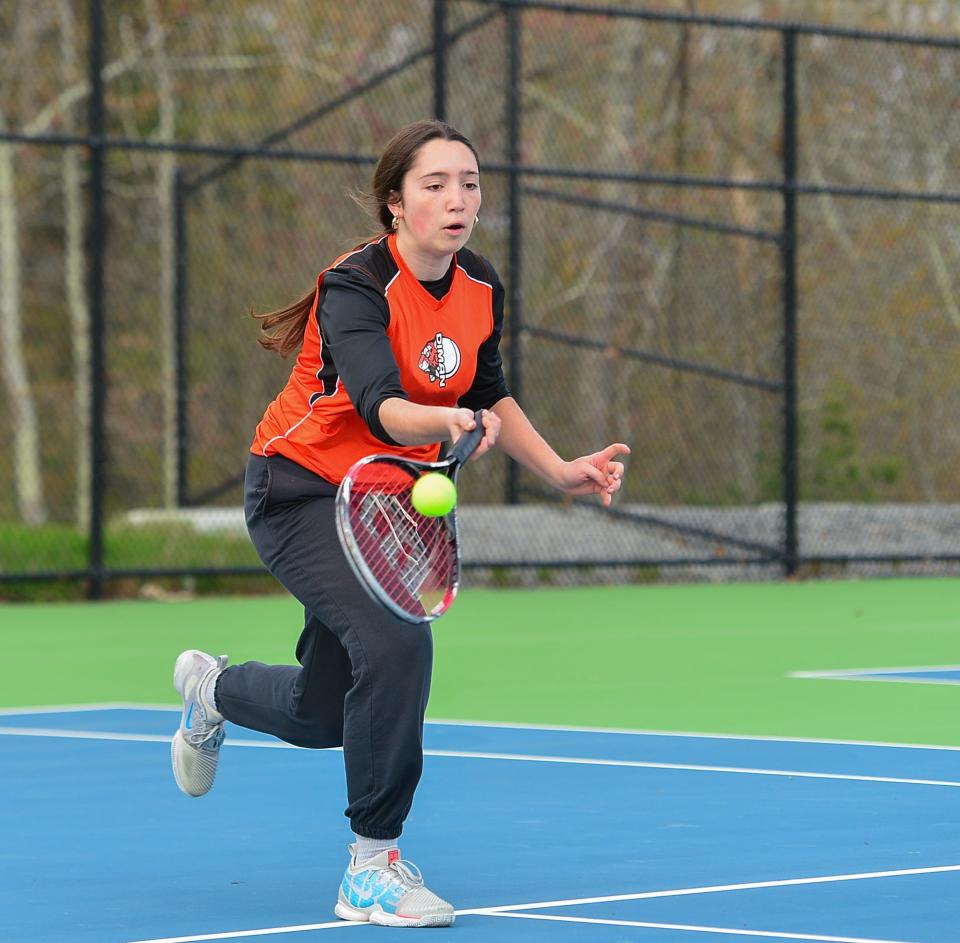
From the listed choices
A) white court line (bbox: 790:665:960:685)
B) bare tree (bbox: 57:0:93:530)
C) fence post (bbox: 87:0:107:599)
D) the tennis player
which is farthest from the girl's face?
bare tree (bbox: 57:0:93:530)

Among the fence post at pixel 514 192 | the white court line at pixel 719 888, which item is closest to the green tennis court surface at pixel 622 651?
the fence post at pixel 514 192

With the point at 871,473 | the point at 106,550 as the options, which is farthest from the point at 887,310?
the point at 106,550

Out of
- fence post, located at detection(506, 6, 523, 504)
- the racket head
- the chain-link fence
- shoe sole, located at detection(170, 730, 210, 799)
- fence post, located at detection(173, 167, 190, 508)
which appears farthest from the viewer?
fence post, located at detection(173, 167, 190, 508)

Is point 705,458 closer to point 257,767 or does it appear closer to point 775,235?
point 775,235

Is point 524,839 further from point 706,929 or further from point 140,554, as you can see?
point 140,554

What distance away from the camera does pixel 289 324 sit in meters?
4.92

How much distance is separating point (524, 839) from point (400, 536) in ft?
4.02

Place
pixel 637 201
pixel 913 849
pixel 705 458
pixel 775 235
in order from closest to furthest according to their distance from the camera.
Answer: pixel 913 849
pixel 775 235
pixel 705 458
pixel 637 201

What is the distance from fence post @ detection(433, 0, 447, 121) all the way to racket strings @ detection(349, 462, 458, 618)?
8925mm

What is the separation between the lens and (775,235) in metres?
14.5

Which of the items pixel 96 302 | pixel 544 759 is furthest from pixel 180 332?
pixel 544 759

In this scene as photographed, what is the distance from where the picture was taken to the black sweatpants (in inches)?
180

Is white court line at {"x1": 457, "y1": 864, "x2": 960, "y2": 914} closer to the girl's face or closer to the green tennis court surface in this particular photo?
the girl's face

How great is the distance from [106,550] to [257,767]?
264 inches
